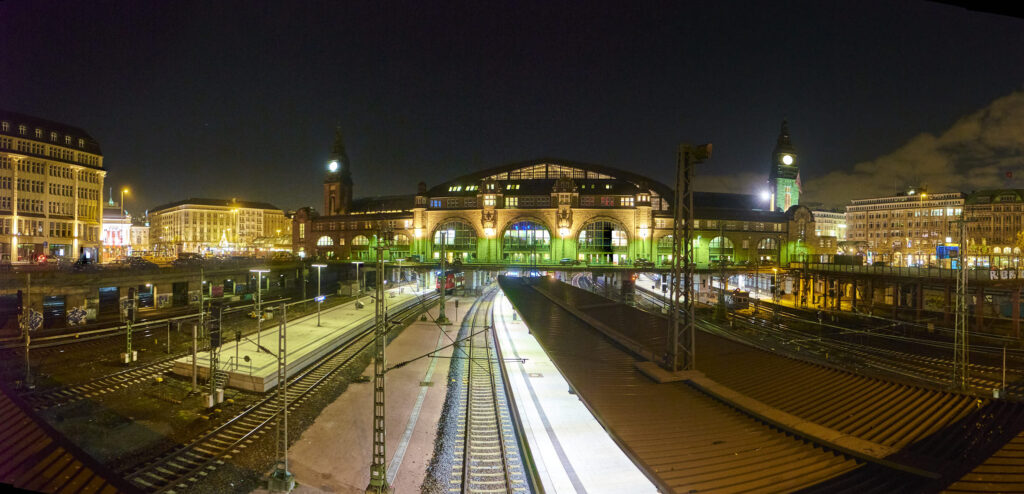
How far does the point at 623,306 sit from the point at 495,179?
1998 inches

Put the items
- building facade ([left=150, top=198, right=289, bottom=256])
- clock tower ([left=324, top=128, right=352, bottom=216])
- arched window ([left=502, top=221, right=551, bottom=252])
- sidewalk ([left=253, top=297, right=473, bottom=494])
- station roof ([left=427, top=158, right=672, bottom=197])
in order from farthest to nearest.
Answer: building facade ([left=150, top=198, right=289, bottom=256]) < clock tower ([left=324, top=128, right=352, bottom=216]) < station roof ([left=427, top=158, right=672, bottom=197]) < arched window ([left=502, top=221, right=551, bottom=252]) < sidewalk ([left=253, top=297, right=473, bottom=494])

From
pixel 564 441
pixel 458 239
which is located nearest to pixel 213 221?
pixel 458 239

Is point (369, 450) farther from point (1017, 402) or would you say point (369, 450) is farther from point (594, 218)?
point (594, 218)

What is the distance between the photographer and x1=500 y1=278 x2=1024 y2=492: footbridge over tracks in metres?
8.23

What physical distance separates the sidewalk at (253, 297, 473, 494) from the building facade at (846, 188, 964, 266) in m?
102

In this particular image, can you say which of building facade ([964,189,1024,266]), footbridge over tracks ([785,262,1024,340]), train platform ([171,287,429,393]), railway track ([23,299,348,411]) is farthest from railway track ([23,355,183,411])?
building facade ([964,189,1024,266])

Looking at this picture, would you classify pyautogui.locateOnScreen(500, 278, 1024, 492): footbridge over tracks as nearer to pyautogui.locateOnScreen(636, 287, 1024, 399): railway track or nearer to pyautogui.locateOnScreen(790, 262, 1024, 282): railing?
pyautogui.locateOnScreen(636, 287, 1024, 399): railway track

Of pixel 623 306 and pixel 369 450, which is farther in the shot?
pixel 623 306

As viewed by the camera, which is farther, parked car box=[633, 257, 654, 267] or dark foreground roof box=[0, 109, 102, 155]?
parked car box=[633, 257, 654, 267]

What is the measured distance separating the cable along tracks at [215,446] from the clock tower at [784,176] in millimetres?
95284

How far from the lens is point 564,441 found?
17.3m

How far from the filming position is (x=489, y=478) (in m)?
14.5

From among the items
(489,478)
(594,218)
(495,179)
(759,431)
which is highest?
(495,179)

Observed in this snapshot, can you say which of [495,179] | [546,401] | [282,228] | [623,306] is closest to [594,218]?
[495,179]
